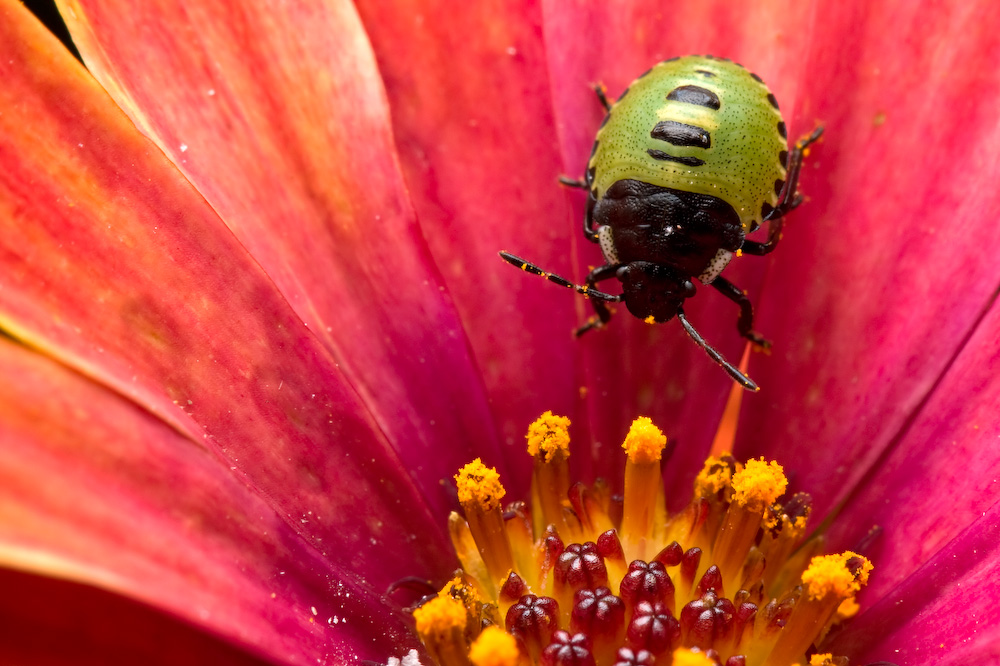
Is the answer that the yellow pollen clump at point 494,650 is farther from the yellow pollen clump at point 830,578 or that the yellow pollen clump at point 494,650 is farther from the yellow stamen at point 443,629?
the yellow pollen clump at point 830,578

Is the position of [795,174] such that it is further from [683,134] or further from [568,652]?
[568,652]

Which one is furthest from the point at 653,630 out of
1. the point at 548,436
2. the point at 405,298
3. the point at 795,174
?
the point at 795,174

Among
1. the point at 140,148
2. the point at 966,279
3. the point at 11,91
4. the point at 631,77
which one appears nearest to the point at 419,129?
the point at 631,77

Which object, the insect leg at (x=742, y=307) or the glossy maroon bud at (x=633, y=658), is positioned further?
the insect leg at (x=742, y=307)

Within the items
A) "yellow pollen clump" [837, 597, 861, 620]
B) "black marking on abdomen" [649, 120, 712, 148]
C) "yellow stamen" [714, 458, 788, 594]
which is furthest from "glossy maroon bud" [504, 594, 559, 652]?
"black marking on abdomen" [649, 120, 712, 148]

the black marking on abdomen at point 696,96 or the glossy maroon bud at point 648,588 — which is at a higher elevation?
the black marking on abdomen at point 696,96

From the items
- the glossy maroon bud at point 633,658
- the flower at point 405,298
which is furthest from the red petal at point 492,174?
the glossy maroon bud at point 633,658

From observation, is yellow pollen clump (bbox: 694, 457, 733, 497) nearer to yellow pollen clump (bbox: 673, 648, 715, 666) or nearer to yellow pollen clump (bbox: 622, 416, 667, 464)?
yellow pollen clump (bbox: 622, 416, 667, 464)
